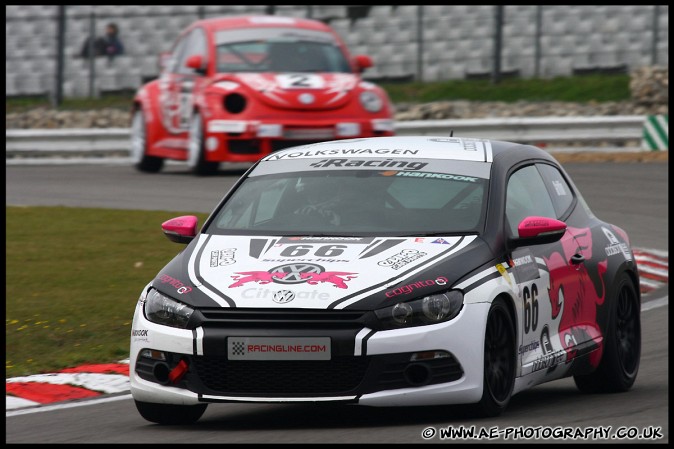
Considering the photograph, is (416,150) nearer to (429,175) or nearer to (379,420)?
(429,175)

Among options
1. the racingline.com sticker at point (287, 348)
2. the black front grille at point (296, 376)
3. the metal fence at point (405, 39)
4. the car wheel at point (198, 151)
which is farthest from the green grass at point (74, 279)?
the metal fence at point (405, 39)

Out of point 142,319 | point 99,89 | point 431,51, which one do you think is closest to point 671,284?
point 142,319

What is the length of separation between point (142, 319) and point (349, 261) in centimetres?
100

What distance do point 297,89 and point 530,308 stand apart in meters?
11.6

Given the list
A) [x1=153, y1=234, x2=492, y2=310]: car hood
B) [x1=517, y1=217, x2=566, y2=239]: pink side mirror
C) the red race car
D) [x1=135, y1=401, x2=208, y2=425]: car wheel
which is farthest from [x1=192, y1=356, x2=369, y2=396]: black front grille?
the red race car

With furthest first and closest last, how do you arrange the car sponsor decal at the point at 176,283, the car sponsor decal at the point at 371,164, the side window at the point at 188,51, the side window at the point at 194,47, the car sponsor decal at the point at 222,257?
1. the side window at the point at 188,51
2. the side window at the point at 194,47
3. the car sponsor decal at the point at 371,164
4. the car sponsor decal at the point at 222,257
5. the car sponsor decal at the point at 176,283

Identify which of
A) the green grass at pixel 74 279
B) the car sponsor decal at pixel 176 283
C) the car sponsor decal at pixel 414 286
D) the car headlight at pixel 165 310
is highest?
the car sponsor decal at pixel 414 286

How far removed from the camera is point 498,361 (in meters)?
7.41

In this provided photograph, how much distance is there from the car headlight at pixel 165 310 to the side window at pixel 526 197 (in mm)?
1816

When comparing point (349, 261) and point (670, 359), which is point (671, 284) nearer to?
point (670, 359)

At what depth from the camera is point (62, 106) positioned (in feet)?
101

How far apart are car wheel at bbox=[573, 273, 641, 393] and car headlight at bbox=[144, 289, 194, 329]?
2526mm

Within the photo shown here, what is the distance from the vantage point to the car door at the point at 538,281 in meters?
7.73

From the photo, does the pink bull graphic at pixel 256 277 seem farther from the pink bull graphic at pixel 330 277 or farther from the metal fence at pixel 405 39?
the metal fence at pixel 405 39
